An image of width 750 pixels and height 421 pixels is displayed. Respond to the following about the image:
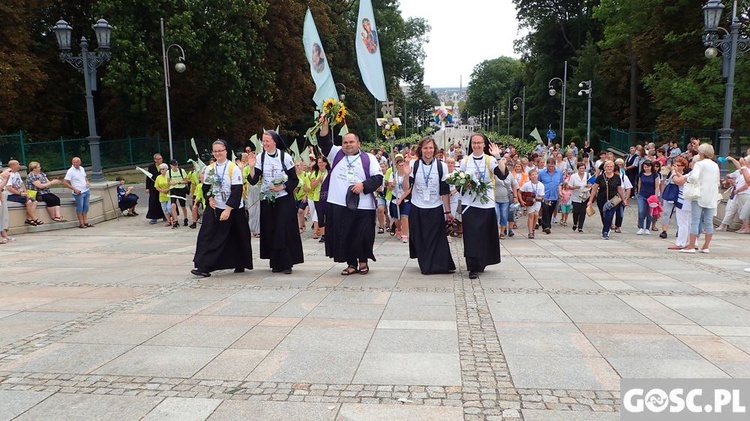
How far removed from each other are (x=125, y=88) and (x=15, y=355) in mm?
23801

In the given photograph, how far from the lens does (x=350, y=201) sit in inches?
292

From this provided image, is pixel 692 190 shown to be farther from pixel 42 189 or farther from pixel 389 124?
pixel 42 189

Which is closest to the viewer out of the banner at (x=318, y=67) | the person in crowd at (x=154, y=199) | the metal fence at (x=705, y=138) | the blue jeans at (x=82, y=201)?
the banner at (x=318, y=67)

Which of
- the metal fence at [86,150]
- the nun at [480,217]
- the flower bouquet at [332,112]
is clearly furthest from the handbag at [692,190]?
the metal fence at [86,150]

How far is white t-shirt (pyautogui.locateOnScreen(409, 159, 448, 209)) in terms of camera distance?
7520 mm

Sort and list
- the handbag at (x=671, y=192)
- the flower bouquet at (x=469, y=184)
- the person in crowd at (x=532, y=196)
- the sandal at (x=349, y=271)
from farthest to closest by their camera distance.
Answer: the person in crowd at (x=532, y=196) < the handbag at (x=671, y=192) < the sandal at (x=349, y=271) < the flower bouquet at (x=469, y=184)

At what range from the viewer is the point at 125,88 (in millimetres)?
25703

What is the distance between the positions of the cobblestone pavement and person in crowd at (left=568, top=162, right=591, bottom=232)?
4.88m

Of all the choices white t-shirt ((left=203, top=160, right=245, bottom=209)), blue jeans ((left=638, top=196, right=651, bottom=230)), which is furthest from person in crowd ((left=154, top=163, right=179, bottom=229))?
blue jeans ((left=638, top=196, right=651, bottom=230))

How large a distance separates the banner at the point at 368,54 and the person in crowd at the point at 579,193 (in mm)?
5869

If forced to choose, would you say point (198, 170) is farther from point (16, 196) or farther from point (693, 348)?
point (693, 348)

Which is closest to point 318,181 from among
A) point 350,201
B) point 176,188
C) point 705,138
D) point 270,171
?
point 270,171

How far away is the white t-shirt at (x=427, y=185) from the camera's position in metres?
7.52

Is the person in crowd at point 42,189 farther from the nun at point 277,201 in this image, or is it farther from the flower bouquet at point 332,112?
the flower bouquet at point 332,112
